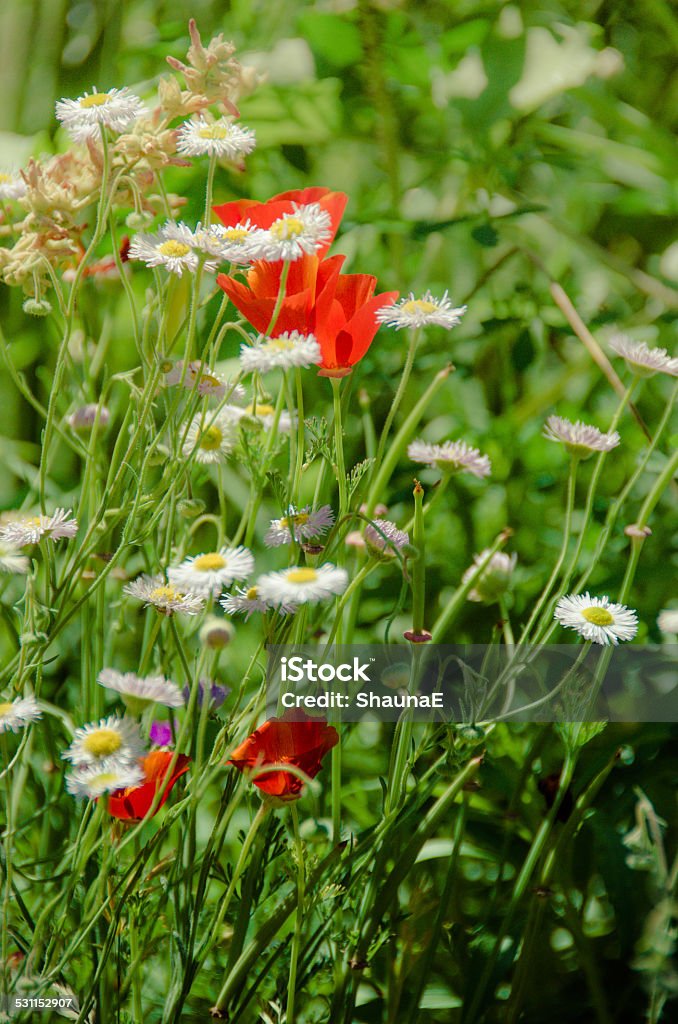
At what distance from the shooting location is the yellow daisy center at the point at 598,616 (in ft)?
1.23

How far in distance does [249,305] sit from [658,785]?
0.35 m

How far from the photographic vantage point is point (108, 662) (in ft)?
1.66

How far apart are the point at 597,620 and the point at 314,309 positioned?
172mm

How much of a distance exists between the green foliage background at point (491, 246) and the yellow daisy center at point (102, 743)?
0.68 feet

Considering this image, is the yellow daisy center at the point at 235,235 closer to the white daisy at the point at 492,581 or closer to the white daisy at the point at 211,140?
the white daisy at the point at 211,140

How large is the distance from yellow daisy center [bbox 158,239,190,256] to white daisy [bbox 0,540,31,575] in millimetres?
128

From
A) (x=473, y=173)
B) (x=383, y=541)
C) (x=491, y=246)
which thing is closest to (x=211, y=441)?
(x=383, y=541)

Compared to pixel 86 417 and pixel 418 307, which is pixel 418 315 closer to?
pixel 418 307

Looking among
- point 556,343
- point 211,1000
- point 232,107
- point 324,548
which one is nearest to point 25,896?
point 211,1000

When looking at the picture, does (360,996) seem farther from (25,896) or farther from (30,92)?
(30,92)

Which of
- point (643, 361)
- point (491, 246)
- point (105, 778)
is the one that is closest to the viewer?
point (105, 778)

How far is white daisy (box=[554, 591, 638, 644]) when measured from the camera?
1.21 ft

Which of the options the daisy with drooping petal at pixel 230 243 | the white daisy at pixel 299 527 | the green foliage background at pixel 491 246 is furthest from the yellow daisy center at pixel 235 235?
the green foliage background at pixel 491 246

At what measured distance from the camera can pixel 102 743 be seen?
31 cm
